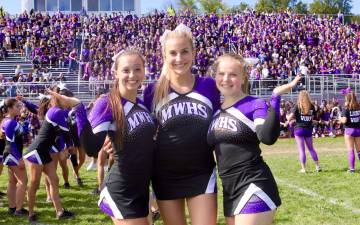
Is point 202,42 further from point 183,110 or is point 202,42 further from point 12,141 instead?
point 183,110

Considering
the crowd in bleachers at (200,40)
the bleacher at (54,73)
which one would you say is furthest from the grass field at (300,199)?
the crowd in bleachers at (200,40)

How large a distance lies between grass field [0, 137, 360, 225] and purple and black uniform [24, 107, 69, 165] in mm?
995

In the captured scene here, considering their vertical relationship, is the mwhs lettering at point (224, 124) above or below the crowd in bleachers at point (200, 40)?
below

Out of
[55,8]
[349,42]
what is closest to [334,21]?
[349,42]

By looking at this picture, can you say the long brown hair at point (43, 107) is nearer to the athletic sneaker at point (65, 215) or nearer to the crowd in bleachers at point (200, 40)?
the athletic sneaker at point (65, 215)

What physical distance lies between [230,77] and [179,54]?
0.42 meters

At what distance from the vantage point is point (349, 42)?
33.0 meters

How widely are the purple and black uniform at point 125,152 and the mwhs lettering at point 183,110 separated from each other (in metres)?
0.13

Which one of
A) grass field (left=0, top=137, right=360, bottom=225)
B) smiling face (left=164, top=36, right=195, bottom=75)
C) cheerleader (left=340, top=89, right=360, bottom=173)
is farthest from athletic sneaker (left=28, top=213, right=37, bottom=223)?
cheerleader (left=340, top=89, right=360, bottom=173)

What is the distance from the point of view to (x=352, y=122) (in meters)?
10.9

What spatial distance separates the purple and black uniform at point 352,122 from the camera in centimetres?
1086

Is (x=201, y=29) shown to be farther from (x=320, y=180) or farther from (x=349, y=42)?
(x=320, y=180)

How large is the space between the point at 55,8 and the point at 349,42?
2146 centimetres

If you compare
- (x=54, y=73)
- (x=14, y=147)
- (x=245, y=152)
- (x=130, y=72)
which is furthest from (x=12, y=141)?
(x=54, y=73)
